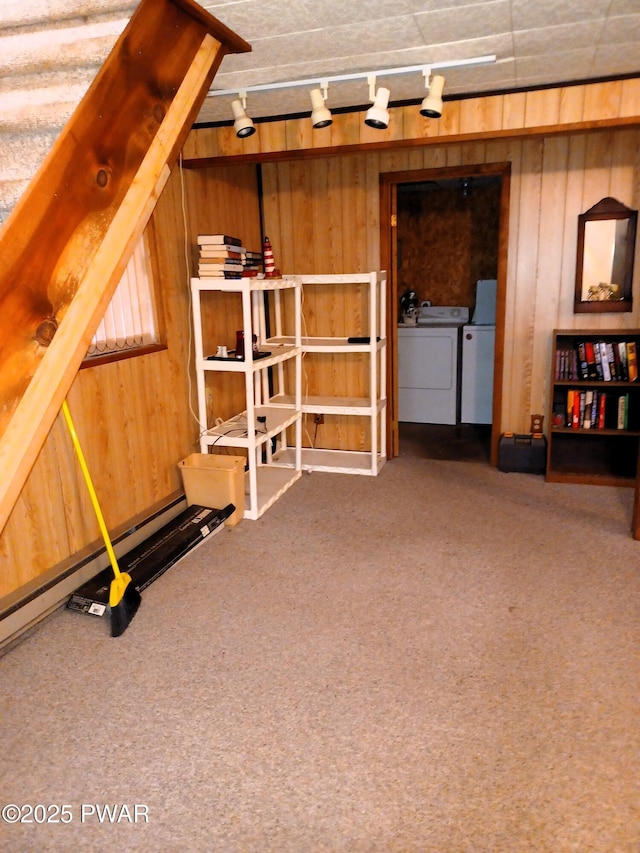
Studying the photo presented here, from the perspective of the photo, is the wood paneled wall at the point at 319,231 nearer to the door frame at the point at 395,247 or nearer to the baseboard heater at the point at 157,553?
the door frame at the point at 395,247

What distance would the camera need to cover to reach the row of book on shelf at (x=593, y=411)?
159 inches

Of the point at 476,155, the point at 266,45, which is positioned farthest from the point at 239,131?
the point at 476,155

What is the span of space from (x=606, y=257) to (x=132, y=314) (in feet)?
9.87

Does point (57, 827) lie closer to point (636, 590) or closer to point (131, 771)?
point (131, 771)

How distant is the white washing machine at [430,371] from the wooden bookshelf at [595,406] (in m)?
1.49

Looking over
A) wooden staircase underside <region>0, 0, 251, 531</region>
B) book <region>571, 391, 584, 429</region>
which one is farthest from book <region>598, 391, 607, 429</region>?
wooden staircase underside <region>0, 0, 251, 531</region>

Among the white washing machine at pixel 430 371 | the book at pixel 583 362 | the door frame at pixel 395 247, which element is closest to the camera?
the book at pixel 583 362

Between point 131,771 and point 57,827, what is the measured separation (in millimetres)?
232

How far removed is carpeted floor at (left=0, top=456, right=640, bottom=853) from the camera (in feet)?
5.45

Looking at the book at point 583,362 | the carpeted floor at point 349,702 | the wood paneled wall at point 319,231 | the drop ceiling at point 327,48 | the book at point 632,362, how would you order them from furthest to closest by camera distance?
the book at point 583,362 < the book at point 632,362 < the wood paneled wall at point 319,231 < the carpeted floor at point 349,702 < the drop ceiling at point 327,48

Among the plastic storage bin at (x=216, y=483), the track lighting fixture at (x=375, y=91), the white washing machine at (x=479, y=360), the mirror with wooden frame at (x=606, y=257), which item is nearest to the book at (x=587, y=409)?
the mirror with wooden frame at (x=606, y=257)

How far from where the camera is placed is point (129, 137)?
4.17 feet

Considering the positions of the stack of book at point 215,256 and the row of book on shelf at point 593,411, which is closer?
the stack of book at point 215,256

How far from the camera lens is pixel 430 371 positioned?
5.71 m
